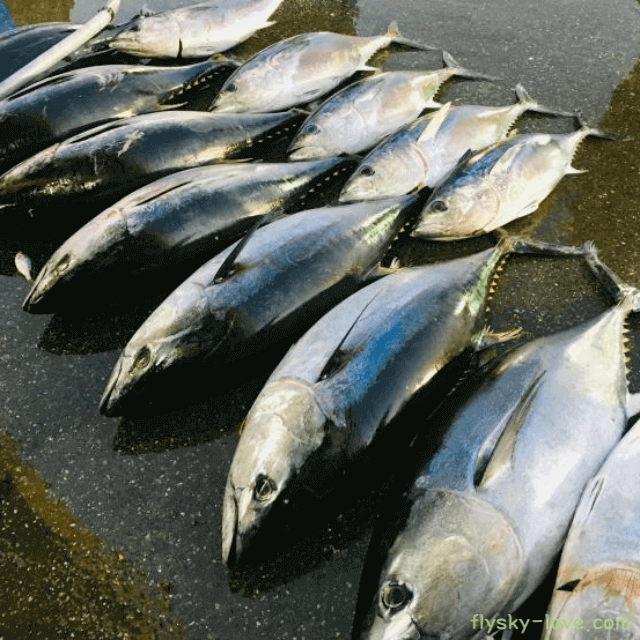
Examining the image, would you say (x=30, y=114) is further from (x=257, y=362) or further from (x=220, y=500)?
(x=220, y=500)

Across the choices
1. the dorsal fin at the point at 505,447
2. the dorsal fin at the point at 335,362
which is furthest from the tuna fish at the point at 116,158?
the dorsal fin at the point at 505,447

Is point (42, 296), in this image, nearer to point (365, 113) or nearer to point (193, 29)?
point (365, 113)

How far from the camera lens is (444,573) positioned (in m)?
1.81

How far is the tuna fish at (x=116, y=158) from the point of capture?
3246 mm

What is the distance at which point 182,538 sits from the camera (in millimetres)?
2293

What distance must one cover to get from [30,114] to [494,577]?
11.2 feet

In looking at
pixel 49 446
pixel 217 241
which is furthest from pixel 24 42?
pixel 49 446

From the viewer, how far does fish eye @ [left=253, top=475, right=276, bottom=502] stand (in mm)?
2068

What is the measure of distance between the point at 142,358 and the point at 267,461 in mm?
743

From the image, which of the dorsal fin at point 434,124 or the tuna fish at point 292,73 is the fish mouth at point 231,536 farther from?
the tuna fish at point 292,73

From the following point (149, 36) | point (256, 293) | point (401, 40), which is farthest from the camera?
point (401, 40)

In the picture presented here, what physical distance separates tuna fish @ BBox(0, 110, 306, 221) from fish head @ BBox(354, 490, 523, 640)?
92.0 inches

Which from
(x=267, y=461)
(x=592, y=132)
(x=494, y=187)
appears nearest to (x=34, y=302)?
(x=267, y=461)

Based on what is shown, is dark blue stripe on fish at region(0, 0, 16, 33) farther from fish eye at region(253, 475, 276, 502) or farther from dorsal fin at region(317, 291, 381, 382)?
fish eye at region(253, 475, 276, 502)
